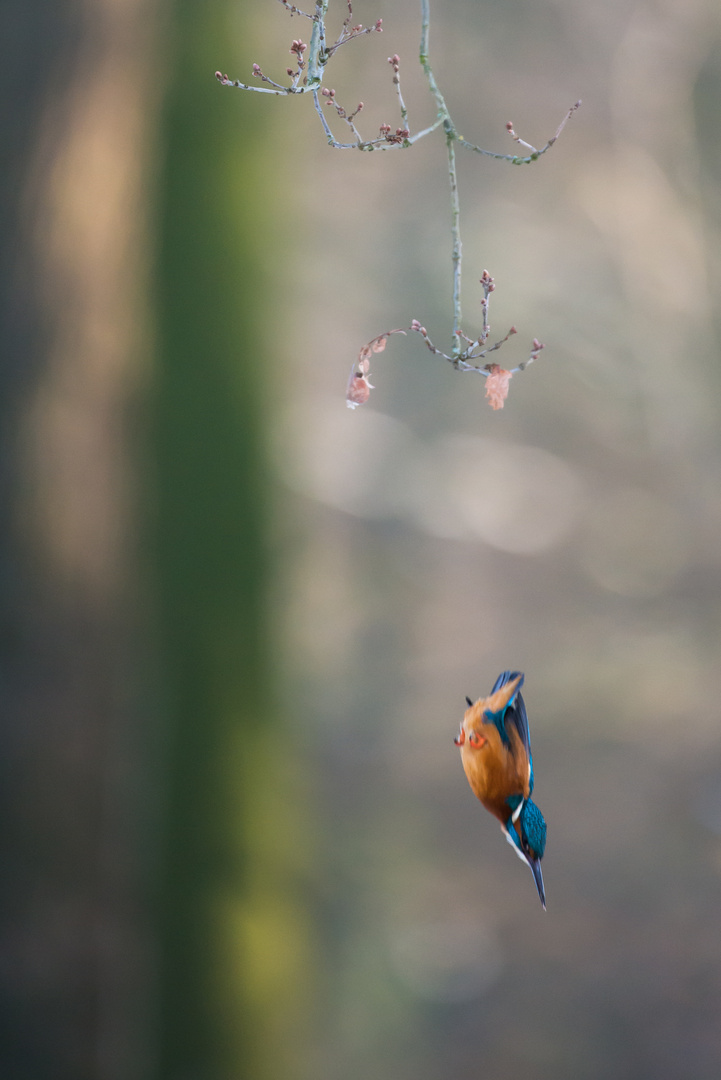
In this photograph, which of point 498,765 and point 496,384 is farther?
point 496,384

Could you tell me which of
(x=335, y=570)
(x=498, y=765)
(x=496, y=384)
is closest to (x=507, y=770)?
(x=498, y=765)

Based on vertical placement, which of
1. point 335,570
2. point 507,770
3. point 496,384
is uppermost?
point 335,570

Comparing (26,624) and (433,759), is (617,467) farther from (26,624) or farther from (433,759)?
(26,624)

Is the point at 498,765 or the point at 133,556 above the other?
the point at 133,556

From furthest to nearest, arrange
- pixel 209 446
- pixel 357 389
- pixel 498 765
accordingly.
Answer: pixel 209 446, pixel 357 389, pixel 498 765

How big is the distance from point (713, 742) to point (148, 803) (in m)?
1.24

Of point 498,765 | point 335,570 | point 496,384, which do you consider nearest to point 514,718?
point 498,765

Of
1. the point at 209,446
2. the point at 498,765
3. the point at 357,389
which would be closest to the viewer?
the point at 498,765

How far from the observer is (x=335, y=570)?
1843 millimetres

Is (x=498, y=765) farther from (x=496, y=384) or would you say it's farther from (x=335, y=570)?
(x=335, y=570)

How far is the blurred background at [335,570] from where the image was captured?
1740mm

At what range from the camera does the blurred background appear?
174cm

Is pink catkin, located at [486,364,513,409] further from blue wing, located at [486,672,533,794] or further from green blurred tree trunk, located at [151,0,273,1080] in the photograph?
green blurred tree trunk, located at [151,0,273,1080]

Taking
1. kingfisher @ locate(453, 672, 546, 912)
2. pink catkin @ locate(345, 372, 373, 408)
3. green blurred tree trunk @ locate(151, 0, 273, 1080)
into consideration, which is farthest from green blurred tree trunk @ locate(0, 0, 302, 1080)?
kingfisher @ locate(453, 672, 546, 912)
